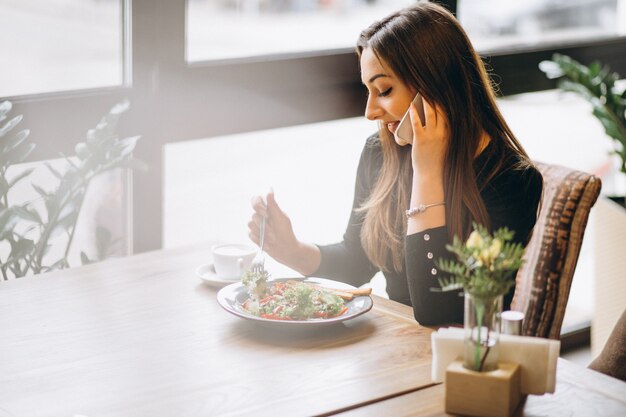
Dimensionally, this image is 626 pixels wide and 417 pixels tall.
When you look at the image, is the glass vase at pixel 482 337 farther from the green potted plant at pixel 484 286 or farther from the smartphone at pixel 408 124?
the smartphone at pixel 408 124

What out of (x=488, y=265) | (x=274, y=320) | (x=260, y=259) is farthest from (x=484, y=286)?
(x=260, y=259)

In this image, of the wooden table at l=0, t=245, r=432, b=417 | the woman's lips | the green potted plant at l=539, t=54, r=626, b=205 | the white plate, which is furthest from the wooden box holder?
the green potted plant at l=539, t=54, r=626, b=205

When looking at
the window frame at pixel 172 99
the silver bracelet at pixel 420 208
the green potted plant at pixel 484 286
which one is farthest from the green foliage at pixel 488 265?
the window frame at pixel 172 99

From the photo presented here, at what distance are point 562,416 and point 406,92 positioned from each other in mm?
846

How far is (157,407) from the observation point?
1.38m

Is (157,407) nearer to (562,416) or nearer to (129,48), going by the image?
(562,416)

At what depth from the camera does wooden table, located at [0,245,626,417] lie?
139cm

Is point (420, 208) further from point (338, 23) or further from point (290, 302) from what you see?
point (338, 23)

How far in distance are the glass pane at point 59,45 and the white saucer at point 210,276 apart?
781 mm

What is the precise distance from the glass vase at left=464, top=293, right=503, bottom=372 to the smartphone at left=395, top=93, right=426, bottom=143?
0.67 metres

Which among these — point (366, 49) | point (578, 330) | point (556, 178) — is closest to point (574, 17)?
point (578, 330)

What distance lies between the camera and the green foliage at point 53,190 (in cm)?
226

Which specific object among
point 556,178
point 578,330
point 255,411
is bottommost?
point 578,330

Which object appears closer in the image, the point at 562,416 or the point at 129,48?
the point at 562,416
